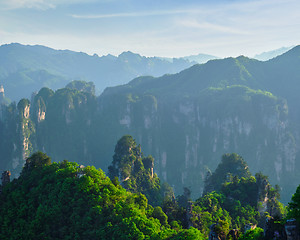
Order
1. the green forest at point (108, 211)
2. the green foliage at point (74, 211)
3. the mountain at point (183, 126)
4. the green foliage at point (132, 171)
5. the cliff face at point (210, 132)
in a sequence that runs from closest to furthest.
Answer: the green forest at point (108, 211), the green foliage at point (74, 211), the green foliage at point (132, 171), the cliff face at point (210, 132), the mountain at point (183, 126)

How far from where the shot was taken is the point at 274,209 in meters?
50.6

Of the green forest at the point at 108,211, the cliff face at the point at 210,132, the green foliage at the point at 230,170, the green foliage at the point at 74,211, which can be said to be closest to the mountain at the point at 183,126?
the cliff face at the point at 210,132

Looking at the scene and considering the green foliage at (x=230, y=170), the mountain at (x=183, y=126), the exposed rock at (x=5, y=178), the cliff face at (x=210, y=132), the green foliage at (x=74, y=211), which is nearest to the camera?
the green foliage at (x=74, y=211)

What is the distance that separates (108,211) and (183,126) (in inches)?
4341

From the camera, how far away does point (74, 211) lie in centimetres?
3359

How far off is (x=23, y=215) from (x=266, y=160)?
101 meters

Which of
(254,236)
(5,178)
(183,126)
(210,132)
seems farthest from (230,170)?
(183,126)

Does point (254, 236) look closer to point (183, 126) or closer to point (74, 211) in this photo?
point (74, 211)

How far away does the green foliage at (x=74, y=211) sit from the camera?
30.2 metres

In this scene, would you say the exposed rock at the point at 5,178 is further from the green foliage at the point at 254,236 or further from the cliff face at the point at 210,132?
the cliff face at the point at 210,132

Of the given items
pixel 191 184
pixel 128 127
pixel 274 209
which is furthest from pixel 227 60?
pixel 274 209

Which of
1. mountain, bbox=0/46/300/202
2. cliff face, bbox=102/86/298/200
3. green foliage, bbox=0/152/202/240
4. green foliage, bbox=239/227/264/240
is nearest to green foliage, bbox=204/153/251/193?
green foliage, bbox=0/152/202/240

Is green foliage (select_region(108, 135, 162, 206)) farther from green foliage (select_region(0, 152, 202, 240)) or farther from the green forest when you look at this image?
green foliage (select_region(0, 152, 202, 240))

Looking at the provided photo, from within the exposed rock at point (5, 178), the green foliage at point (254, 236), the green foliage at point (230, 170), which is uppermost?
the exposed rock at point (5, 178)
